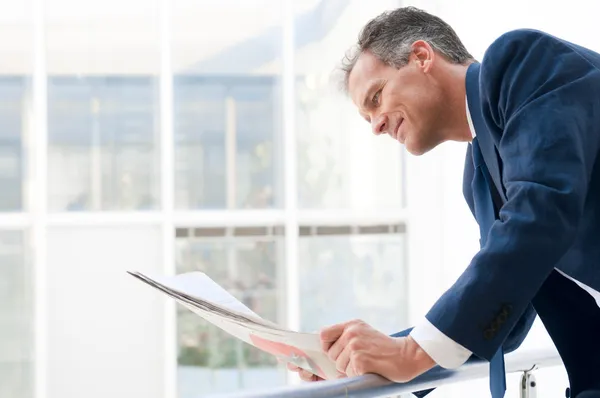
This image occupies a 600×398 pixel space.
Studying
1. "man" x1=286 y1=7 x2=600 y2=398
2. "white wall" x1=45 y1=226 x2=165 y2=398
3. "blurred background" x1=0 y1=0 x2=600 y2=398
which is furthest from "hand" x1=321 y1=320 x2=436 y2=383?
"white wall" x1=45 y1=226 x2=165 y2=398

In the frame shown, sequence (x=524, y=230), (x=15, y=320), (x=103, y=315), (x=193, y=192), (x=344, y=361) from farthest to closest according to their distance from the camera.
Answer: (x=193, y=192) → (x=103, y=315) → (x=15, y=320) → (x=344, y=361) → (x=524, y=230)

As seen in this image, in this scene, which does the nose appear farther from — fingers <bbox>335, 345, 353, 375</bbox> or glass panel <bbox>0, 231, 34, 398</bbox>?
glass panel <bbox>0, 231, 34, 398</bbox>

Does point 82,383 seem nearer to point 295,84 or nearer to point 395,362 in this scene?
point 295,84

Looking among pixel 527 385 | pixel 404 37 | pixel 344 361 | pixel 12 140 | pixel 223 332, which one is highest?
pixel 12 140

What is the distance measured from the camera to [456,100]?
1.55 meters

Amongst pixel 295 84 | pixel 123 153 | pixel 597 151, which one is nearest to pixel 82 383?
pixel 123 153

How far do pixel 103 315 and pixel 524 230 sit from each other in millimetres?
4269

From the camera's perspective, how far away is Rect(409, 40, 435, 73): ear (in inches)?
61.1

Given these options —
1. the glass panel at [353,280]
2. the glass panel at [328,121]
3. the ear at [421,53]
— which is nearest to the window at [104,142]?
the glass panel at [328,121]

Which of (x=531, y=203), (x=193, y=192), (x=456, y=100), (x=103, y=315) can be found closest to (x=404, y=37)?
(x=456, y=100)

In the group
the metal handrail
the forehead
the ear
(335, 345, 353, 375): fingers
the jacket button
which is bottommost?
the metal handrail

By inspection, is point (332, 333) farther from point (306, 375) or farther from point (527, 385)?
point (527, 385)

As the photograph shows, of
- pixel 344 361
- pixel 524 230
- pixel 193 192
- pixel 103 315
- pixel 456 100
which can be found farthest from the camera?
pixel 193 192

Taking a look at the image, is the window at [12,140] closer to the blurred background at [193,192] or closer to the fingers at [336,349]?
the blurred background at [193,192]
